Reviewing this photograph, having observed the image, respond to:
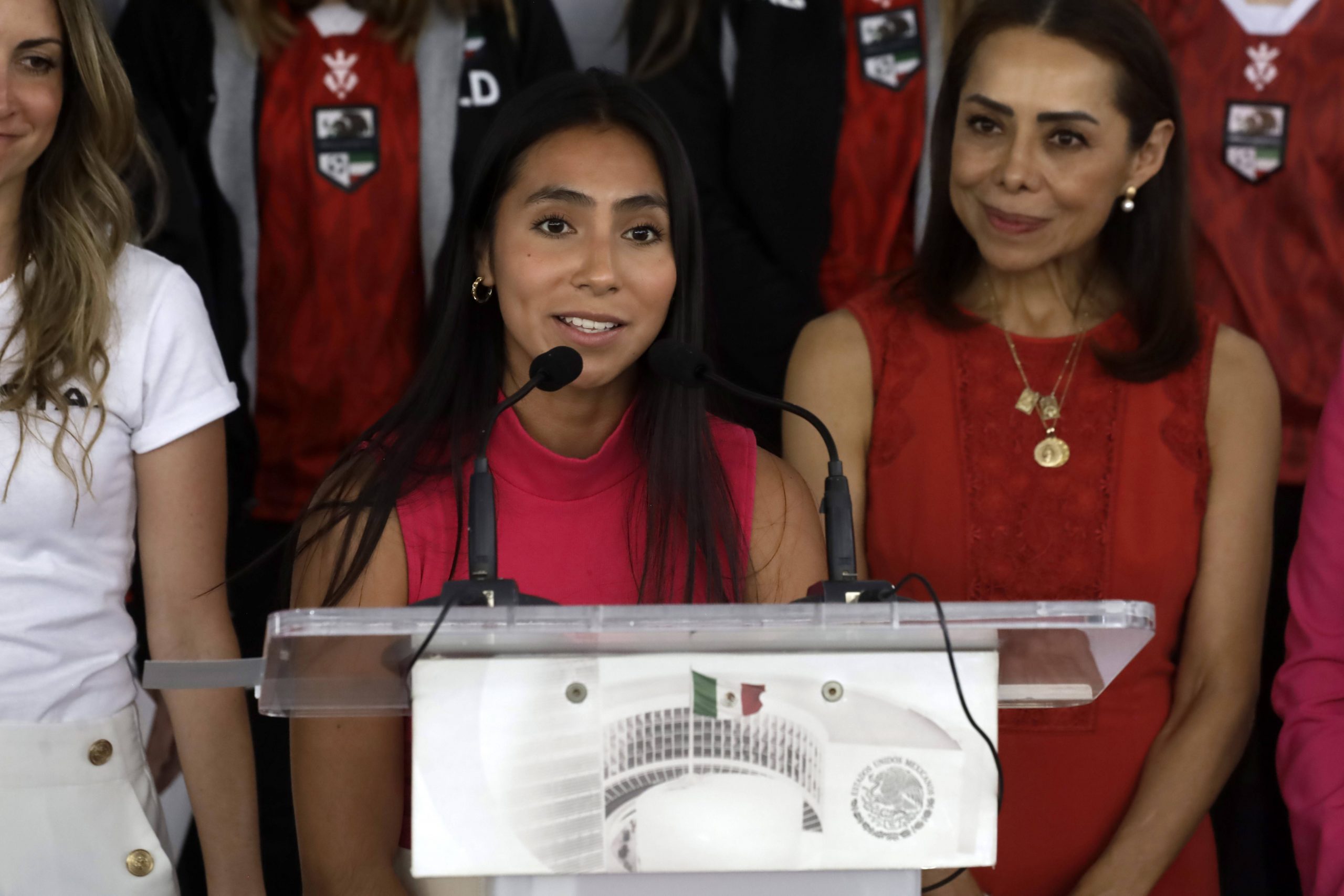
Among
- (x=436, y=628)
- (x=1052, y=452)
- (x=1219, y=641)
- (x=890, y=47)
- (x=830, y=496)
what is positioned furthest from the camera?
(x=890, y=47)

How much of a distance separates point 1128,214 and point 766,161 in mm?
675

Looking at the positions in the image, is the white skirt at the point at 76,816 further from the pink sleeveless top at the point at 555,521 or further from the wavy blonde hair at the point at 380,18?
the wavy blonde hair at the point at 380,18

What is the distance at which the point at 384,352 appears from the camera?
9.58 feet

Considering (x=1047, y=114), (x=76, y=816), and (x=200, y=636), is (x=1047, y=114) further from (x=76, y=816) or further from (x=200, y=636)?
(x=76, y=816)

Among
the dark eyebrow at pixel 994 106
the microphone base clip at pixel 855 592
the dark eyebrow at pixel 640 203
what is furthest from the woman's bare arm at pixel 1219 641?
the microphone base clip at pixel 855 592

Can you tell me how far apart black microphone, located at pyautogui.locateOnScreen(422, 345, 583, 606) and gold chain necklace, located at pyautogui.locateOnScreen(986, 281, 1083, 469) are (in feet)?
3.81

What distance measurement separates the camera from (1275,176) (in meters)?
2.83

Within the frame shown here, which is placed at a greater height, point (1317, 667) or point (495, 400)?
point (495, 400)

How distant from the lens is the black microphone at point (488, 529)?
1221mm


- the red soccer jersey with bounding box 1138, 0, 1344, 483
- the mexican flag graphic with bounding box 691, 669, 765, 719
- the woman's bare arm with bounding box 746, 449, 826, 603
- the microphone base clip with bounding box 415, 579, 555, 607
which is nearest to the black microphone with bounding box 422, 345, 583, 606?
the microphone base clip with bounding box 415, 579, 555, 607

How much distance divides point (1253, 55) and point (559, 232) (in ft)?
5.05

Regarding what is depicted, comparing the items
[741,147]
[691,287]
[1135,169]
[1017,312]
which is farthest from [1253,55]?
[691,287]

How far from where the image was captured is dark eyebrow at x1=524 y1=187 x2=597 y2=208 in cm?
198

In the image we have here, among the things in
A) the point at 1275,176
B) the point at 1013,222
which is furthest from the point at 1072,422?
the point at 1275,176
